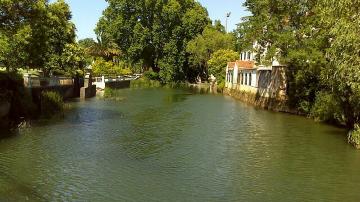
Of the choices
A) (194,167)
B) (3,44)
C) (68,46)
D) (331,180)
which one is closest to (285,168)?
(331,180)

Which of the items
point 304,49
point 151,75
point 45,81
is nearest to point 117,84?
point 151,75

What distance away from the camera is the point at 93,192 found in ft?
49.2

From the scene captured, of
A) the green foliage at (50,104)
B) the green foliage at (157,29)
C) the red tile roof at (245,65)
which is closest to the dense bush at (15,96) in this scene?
the green foliage at (50,104)

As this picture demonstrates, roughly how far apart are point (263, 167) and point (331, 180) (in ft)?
9.29

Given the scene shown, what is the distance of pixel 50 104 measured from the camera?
33.3 metres

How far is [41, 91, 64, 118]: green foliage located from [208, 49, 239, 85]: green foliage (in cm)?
4208

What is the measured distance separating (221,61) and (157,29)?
15.9 m

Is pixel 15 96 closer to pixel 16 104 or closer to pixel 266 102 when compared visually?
pixel 16 104

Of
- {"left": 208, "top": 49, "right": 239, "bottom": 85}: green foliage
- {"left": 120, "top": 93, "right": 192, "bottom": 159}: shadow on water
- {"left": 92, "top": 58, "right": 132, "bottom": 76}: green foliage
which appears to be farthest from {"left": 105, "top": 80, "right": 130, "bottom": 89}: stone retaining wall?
{"left": 120, "top": 93, "right": 192, "bottom": 159}: shadow on water

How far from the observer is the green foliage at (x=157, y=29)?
275 ft

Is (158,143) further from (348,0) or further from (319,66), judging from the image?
(319,66)

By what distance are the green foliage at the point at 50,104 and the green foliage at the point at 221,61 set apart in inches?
1657

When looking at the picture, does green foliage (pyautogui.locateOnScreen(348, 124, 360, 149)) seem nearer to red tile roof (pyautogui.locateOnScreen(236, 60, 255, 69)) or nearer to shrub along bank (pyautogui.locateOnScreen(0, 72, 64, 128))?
shrub along bank (pyautogui.locateOnScreen(0, 72, 64, 128))

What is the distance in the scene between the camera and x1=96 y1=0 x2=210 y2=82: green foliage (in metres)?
83.9
